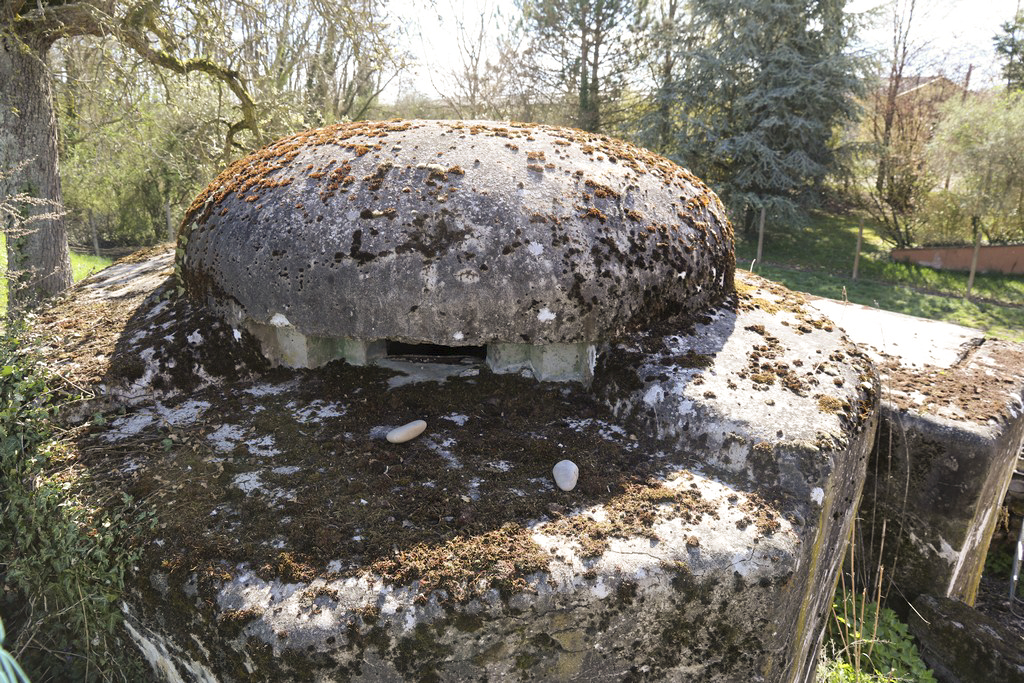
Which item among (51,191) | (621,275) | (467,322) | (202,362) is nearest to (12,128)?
(51,191)

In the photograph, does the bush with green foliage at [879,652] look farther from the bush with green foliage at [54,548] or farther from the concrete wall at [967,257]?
the concrete wall at [967,257]

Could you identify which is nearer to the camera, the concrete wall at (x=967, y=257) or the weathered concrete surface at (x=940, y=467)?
the weathered concrete surface at (x=940, y=467)

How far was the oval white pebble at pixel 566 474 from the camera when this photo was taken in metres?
2.51

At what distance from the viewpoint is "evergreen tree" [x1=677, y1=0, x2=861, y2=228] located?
15.1 meters

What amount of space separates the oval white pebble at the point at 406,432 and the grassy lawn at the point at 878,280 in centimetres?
813

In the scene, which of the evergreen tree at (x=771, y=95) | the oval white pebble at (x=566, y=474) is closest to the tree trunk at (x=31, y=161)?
the oval white pebble at (x=566, y=474)

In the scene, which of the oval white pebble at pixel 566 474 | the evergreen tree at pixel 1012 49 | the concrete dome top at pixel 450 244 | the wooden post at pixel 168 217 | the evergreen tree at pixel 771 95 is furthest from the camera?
the evergreen tree at pixel 1012 49

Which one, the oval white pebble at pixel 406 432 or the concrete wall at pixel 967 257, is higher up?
the oval white pebble at pixel 406 432

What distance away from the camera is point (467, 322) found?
296 centimetres

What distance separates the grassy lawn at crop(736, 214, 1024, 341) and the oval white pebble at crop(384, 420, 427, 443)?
813 cm

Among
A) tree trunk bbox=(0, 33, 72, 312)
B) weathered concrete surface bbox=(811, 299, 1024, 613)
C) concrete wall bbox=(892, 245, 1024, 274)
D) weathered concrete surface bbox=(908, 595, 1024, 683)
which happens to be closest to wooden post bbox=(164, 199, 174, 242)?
tree trunk bbox=(0, 33, 72, 312)

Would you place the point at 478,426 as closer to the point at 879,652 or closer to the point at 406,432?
the point at 406,432

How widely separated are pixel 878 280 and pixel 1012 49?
1297 centimetres

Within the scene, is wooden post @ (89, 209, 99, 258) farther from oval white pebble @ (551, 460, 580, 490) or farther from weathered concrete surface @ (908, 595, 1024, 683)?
weathered concrete surface @ (908, 595, 1024, 683)
